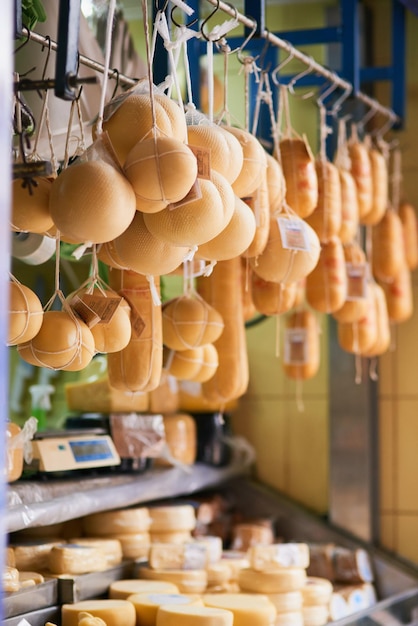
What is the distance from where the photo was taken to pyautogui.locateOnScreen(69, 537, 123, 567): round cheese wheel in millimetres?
2920

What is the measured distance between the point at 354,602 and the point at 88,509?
3.72ft

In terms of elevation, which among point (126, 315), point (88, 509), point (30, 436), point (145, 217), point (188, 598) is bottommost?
point (188, 598)

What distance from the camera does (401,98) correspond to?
4.09 metres

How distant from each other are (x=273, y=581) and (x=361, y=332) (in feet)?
3.46

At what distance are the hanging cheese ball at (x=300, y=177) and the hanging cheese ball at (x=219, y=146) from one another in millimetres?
744

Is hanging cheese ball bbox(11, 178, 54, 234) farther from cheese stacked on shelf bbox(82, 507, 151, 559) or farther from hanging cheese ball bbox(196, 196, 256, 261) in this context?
cheese stacked on shelf bbox(82, 507, 151, 559)

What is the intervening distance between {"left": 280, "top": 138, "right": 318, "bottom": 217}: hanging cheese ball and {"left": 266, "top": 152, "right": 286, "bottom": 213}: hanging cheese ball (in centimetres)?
17

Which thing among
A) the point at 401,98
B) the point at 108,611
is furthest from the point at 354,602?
the point at 401,98

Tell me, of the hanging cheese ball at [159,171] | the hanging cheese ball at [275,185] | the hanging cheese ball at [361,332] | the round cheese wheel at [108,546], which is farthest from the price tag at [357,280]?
the hanging cheese ball at [159,171]

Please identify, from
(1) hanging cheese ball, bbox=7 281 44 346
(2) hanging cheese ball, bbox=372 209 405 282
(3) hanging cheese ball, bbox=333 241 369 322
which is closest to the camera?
(1) hanging cheese ball, bbox=7 281 44 346

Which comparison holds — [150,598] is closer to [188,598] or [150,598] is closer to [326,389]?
[188,598]

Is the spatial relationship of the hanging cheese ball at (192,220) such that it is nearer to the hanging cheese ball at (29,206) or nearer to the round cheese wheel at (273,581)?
the hanging cheese ball at (29,206)

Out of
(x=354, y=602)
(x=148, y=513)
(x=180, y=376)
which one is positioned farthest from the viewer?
(x=354, y=602)

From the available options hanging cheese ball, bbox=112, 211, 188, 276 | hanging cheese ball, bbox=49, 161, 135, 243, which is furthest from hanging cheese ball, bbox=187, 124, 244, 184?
hanging cheese ball, bbox=49, 161, 135, 243
